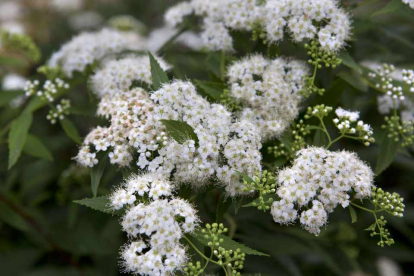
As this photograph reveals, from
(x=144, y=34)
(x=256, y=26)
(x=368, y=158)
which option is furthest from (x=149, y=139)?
(x=144, y=34)

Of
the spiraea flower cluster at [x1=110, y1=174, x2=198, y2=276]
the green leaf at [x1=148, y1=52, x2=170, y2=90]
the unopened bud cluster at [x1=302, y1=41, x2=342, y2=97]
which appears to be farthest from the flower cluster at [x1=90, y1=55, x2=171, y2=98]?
the unopened bud cluster at [x1=302, y1=41, x2=342, y2=97]

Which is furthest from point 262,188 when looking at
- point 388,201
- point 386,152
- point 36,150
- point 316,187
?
point 36,150

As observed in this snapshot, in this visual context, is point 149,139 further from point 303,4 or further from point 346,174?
point 303,4

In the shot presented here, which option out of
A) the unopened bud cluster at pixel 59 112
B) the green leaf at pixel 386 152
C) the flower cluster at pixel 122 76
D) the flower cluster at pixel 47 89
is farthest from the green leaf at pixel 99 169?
the green leaf at pixel 386 152

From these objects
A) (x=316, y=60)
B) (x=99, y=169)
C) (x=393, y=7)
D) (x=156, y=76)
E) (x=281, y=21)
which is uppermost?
(x=393, y=7)

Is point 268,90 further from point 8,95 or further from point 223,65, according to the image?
point 8,95

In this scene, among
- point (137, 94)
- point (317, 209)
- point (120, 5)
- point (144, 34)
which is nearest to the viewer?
point (317, 209)

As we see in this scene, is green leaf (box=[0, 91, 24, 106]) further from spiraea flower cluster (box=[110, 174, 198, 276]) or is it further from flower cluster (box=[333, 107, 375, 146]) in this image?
flower cluster (box=[333, 107, 375, 146])
